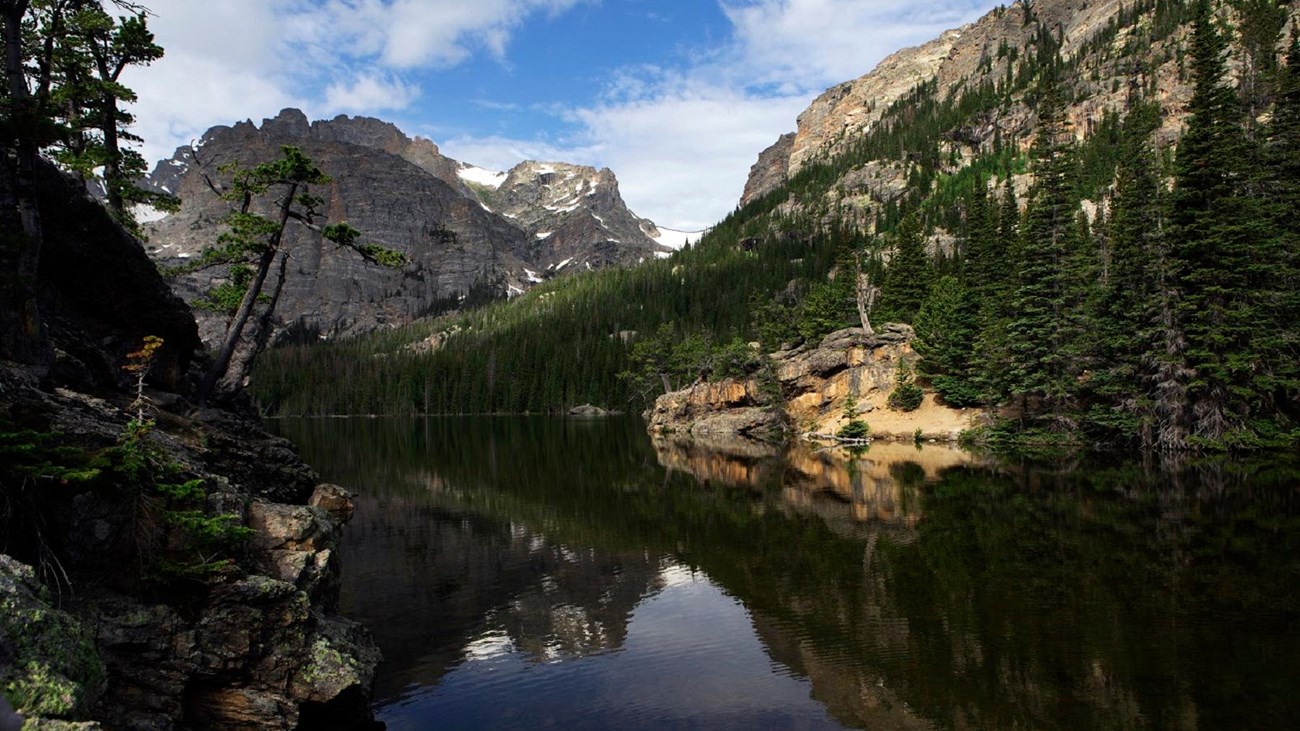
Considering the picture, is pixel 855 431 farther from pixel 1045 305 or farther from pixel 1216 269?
pixel 1216 269

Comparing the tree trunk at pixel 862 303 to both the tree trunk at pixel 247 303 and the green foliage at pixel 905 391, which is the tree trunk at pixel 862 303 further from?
the tree trunk at pixel 247 303

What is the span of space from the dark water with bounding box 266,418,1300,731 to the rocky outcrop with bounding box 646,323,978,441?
1009 inches

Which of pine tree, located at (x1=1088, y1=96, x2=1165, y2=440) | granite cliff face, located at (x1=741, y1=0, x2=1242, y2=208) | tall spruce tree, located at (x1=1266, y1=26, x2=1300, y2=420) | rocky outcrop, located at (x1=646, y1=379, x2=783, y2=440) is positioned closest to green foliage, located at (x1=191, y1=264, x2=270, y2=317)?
pine tree, located at (x1=1088, y1=96, x2=1165, y2=440)

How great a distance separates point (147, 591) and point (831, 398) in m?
63.0

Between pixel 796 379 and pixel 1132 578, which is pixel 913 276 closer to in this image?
pixel 796 379

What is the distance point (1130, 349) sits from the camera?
44.5 meters

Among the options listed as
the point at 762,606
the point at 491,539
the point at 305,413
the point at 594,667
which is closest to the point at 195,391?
the point at 491,539

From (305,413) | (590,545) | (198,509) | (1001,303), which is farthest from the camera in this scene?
(305,413)

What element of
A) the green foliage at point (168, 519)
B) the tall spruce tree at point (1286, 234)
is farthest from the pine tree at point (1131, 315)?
the green foliage at point (168, 519)

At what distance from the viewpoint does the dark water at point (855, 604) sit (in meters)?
11.4

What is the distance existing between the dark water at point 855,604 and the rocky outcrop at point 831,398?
2563cm

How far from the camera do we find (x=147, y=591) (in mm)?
8875

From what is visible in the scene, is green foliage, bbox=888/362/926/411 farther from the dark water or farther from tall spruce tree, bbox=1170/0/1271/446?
the dark water

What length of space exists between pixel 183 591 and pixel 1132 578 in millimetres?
19247
